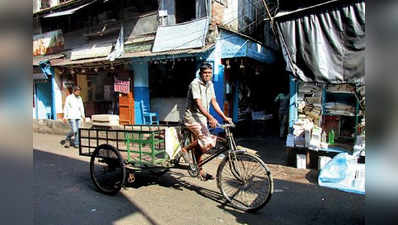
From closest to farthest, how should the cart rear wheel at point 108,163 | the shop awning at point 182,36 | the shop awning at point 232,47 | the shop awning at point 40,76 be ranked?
the cart rear wheel at point 108,163, the shop awning at point 182,36, the shop awning at point 232,47, the shop awning at point 40,76

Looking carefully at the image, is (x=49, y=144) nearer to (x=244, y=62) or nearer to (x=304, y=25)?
(x=244, y=62)

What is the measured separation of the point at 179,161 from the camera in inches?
190

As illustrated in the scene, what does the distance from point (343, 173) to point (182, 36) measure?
7.11 metres

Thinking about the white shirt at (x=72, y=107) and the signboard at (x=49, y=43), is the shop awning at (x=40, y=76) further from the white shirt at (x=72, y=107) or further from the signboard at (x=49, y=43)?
the white shirt at (x=72, y=107)

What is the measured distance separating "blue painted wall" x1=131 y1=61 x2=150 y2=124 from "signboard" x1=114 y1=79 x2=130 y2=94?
13.8 inches

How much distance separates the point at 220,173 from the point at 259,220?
0.90 m

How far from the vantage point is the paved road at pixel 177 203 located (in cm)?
382

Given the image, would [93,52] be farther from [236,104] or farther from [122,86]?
[236,104]

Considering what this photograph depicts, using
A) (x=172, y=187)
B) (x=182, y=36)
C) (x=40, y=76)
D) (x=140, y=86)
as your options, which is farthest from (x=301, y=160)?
(x=40, y=76)

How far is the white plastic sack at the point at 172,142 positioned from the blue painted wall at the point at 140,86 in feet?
23.0

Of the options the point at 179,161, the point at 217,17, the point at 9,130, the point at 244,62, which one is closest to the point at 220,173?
the point at 179,161

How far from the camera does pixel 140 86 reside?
38.4 feet

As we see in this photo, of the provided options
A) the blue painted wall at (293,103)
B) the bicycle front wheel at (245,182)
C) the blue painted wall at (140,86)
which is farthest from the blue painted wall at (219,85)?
the bicycle front wheel at (245,182)

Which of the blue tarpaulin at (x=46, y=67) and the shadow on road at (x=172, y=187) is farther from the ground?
the blue tarpaulin at (x=46, y=67)
